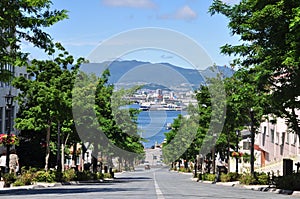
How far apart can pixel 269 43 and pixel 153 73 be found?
53251 millimetres

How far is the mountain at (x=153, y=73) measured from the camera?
48.4 metres

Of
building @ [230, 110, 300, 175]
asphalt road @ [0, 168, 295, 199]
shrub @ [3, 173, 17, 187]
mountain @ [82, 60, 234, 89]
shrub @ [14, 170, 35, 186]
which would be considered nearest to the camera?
asphalt road @ [0, 168, 295, 199]

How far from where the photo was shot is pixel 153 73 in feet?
251

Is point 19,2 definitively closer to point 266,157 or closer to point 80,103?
point 80,103

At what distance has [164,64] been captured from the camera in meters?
73.1

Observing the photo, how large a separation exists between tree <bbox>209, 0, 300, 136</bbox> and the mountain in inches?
619

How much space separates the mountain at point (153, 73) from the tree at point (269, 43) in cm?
1571

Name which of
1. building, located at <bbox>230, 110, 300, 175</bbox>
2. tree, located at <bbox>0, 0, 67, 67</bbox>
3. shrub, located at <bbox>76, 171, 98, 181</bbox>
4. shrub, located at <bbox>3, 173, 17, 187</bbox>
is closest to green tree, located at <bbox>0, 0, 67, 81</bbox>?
tree, located at <bbox>0, 0, 67, 67</bbox>

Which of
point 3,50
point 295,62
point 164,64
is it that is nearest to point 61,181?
point 3,50

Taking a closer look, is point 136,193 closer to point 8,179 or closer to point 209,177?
point 8,179

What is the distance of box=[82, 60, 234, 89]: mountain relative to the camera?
48444 mm

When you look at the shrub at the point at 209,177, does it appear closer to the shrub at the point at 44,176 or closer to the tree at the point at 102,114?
the tree at the point at 102,114

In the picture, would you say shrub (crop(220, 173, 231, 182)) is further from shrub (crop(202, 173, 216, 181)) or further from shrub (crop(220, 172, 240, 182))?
shrub (crop(202, 173, 216, 181))

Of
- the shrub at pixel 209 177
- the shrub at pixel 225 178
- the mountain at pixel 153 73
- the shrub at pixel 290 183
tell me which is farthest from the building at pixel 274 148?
the shrub at pixel 290 183
